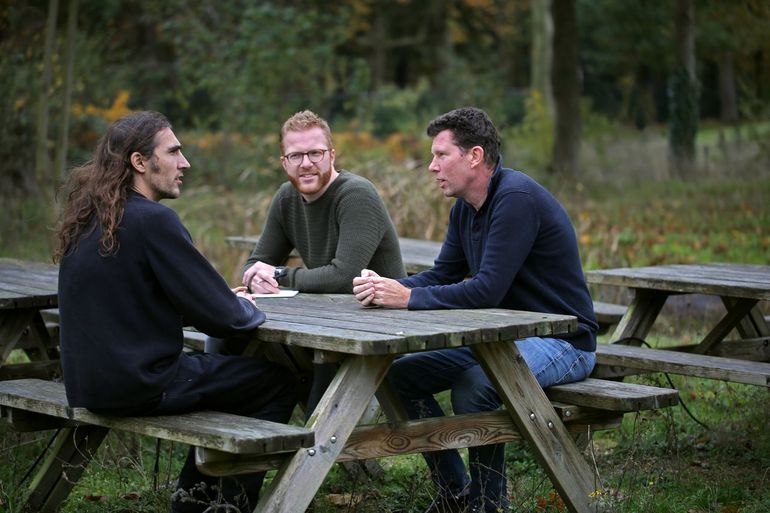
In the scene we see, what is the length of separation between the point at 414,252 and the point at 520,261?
319 centimetres

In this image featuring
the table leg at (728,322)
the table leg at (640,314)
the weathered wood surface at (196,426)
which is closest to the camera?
the weathered wood surface at (196,426)

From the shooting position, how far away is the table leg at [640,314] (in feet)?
20.5

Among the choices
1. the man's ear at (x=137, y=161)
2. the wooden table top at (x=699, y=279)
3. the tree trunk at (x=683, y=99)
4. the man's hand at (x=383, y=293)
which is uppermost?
the man's ear at (x=137, y=161)

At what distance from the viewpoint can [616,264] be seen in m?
10.7

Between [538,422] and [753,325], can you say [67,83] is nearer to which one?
[753,325]

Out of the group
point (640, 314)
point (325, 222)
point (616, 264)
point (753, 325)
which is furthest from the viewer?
point (616, 264)

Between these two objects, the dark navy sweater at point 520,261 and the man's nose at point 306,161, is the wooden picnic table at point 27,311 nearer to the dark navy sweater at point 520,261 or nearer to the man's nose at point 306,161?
the man's nose at point 306,161

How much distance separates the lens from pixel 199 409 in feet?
14.0

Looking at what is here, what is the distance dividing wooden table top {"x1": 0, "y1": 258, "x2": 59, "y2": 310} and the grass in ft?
2.15

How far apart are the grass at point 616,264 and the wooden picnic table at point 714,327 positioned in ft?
1.17

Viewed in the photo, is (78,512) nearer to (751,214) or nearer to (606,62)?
(751,214)

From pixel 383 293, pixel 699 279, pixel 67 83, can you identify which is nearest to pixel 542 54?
pixel 67 83

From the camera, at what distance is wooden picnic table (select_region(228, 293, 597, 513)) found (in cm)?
382

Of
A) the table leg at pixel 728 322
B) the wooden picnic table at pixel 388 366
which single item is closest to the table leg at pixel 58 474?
the wooden picnic table at pixel 388 366
